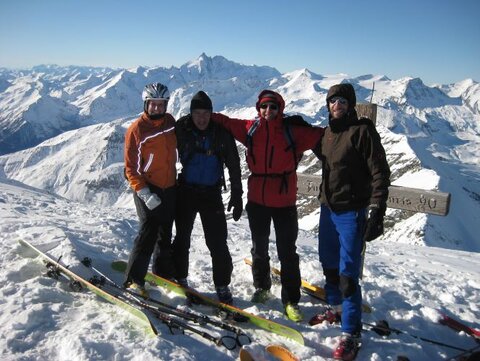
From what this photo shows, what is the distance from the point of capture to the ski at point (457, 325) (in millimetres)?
6598

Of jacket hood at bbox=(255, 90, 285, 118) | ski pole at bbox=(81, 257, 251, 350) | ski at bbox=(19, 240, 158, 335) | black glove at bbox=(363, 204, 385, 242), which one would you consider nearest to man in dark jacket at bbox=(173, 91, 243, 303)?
jacket hood at bbox=(255, 90, 285, 118)

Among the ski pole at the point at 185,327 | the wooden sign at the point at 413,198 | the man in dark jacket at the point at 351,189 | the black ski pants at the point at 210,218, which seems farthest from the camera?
the wooden sign at the point at 413,198

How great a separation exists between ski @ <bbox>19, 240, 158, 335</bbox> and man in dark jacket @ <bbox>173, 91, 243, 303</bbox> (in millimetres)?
1535

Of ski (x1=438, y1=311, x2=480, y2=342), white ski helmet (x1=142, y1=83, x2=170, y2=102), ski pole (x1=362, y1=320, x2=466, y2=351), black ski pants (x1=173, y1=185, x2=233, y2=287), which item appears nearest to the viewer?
ski pole (x1=362, y1=320, x2=466, y2=351)

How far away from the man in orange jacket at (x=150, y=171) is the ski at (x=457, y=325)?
16.4 ft

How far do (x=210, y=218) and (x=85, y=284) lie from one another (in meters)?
2.34

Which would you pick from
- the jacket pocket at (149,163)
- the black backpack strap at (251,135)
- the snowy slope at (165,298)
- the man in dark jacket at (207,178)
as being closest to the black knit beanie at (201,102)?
the man in dark jacket at (207,178)

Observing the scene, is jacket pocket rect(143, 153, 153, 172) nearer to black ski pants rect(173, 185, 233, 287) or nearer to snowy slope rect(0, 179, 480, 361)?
black ski pants rect(173, 185, 233, 287)

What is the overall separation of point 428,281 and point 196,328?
6.03 meters

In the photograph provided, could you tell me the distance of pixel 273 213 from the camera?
669 centimetres

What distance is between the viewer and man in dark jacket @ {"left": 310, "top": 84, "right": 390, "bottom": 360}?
562 centimetres

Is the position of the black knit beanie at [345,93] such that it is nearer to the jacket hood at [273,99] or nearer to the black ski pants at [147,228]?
the jacket hood at [273,99]

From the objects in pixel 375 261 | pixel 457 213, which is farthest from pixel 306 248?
pixel 457 213

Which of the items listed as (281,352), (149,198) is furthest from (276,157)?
(281,352)
